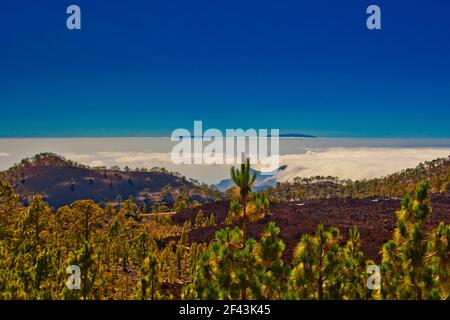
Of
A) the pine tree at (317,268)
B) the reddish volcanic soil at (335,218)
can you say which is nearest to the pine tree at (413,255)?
the pine tree at (317,268)

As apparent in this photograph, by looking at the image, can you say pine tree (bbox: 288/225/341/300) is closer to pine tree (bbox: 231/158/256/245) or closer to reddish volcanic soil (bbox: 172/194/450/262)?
pine tree (bbox: 231/158/256/245)

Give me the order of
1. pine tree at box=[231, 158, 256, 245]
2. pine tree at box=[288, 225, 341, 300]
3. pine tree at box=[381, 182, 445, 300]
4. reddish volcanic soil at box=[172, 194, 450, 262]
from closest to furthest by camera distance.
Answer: pine tree at box=[231, 158, 256, 245], pine tree at box=[381, 182, 445, 300], pine tree at box=[288, 225, 341, 300], reddish volcanic soil at box=[172, 194, 450, 262]

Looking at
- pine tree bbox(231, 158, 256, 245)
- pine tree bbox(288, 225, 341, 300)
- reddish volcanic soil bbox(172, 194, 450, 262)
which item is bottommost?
reddish volcanic soil bbox(172, 194, 450, 262)

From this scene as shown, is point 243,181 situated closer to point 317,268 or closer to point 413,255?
point 317,268

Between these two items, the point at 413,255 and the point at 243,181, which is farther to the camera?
the point at 413,255

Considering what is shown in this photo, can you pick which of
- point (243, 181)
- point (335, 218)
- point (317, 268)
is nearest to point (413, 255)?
point (317, 268)

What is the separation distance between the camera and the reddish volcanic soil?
90.4 m

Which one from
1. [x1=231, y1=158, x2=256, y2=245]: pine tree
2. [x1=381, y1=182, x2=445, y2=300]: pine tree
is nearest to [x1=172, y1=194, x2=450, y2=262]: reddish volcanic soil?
[x1=381, y1=182, x2=445, y2=300]: pine tree

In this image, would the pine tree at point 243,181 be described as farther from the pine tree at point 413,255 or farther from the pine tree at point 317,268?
the pine tree at point 413,255

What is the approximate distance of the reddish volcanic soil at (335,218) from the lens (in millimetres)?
90400

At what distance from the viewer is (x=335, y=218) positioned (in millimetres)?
131125
